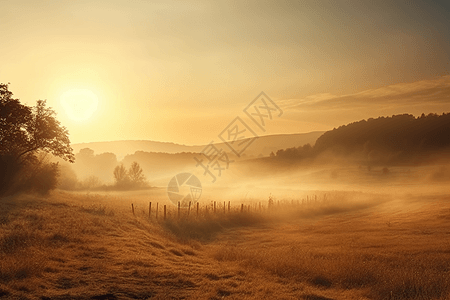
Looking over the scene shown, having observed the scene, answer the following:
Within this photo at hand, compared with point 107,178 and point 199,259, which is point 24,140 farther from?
point 107,178

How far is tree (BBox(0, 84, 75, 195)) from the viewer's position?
119 feet

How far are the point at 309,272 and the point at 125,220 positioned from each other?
15744 mm

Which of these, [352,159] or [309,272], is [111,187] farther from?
[352,159]

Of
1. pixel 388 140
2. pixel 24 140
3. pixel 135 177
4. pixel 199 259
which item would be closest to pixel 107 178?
pixel 135 177

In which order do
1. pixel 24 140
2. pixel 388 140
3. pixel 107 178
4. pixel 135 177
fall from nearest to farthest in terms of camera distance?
pixel 24 140
pixel 135 177
pixel 107 178
pixel 388 140

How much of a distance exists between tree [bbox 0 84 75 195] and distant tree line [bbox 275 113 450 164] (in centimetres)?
10665

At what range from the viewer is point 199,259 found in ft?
60.4

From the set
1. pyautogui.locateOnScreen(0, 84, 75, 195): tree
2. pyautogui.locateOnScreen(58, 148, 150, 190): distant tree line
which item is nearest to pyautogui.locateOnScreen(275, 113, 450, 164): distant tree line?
pyautogui.locateOnScreen(58, 148, 150, 190): distant tree line

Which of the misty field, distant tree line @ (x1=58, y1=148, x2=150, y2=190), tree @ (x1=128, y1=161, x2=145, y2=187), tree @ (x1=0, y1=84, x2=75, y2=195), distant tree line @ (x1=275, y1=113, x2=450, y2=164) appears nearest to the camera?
the misty field

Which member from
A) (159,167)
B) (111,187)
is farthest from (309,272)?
(159,167)

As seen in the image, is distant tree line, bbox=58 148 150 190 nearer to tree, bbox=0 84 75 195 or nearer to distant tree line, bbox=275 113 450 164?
tree, bbox=0 84 75 195

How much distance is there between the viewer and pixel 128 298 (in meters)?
11.3

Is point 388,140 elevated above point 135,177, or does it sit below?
above

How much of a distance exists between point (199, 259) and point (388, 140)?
5259 inches
